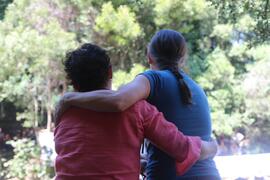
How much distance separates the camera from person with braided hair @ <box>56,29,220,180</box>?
1.16 metres

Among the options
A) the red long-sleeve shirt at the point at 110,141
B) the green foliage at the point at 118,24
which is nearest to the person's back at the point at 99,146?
the red long-sleeve shirt at the point at 110,141

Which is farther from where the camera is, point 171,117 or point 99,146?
point 171,117

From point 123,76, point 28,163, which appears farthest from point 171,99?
point 123,76

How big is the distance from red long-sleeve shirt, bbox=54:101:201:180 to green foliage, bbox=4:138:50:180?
4.03 meters

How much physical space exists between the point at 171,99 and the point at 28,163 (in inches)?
162

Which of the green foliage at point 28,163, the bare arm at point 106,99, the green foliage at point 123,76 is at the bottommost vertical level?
the green foliage at point 28,163

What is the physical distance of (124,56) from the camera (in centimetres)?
723

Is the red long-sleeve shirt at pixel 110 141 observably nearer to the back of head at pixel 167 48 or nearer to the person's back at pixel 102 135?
Answer: the person's back at pixel 102 135

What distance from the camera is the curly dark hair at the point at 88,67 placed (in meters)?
1.06

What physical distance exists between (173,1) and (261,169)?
9.64 ft

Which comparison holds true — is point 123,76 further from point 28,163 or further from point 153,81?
point 153,81

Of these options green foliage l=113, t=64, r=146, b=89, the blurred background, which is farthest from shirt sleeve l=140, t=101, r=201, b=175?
green foliage l=113, t=64, r=146, b=89

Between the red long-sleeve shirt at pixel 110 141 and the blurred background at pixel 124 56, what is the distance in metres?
4.52

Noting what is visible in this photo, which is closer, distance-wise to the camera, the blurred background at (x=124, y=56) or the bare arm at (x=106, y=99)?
the bare arm at (x=106, y=99)
